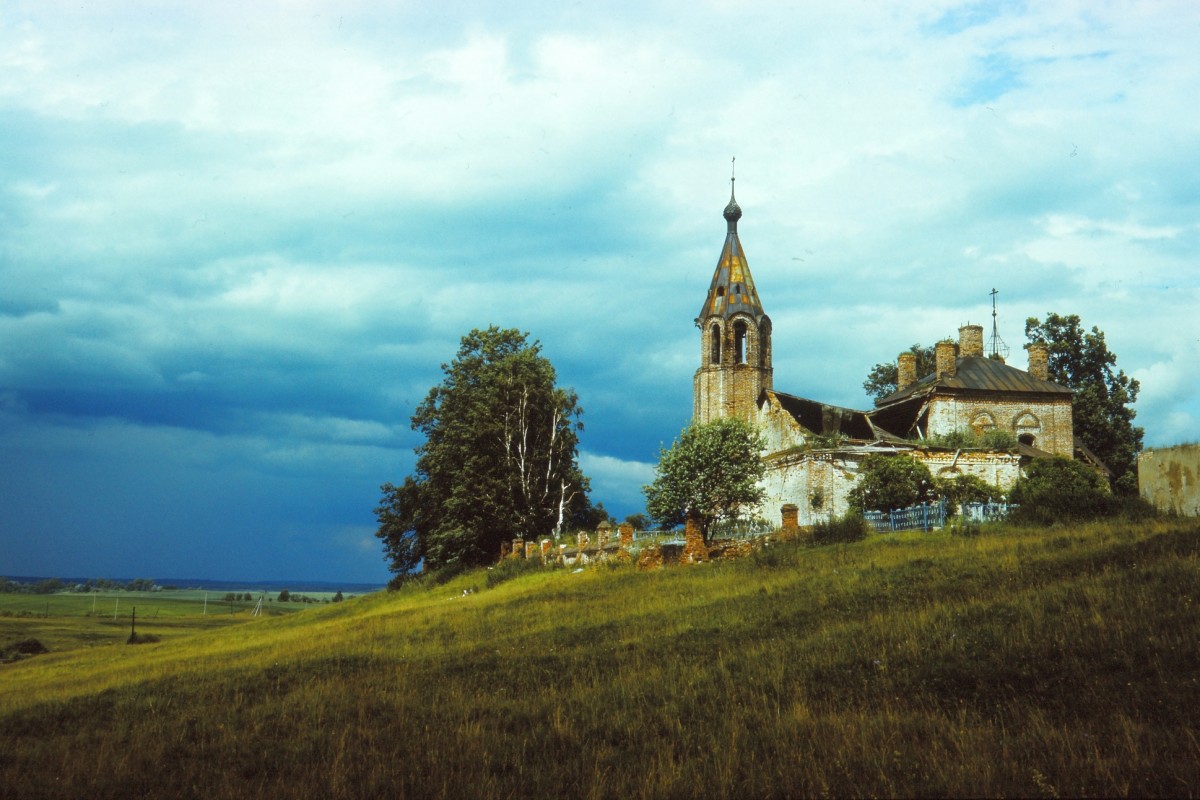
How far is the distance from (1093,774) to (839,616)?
25.9ft

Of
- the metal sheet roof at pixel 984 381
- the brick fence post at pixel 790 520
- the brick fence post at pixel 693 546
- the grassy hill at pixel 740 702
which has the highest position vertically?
the metal sheet roof at pixel 984 381

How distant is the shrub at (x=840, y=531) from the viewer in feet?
84.9

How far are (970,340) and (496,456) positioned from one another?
24871mm

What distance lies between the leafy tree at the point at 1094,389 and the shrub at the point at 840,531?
27.5 meters

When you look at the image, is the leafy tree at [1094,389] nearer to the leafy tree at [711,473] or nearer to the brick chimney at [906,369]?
the brick chimney at [906,369]

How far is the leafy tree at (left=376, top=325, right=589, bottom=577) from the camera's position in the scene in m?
41.6

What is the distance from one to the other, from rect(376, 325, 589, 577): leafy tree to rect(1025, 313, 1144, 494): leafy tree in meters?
26.5

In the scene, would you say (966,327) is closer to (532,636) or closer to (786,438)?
(786,438)

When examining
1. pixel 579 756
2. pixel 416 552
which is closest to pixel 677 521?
pixel 416 552

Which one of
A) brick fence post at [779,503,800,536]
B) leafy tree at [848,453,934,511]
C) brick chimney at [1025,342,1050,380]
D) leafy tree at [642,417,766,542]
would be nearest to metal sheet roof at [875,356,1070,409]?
brick chimney at [1025,342,1050,380]

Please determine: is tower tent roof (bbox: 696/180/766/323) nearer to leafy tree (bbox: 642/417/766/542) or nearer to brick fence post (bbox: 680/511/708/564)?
leafy tree (bbox: 642/417/766/542)

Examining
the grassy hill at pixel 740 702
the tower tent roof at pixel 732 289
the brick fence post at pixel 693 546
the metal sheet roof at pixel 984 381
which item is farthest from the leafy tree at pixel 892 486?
the tower tent roof at pixel 732 289

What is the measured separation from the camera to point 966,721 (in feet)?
30.0

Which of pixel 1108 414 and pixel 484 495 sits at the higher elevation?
pixel 1108 414
